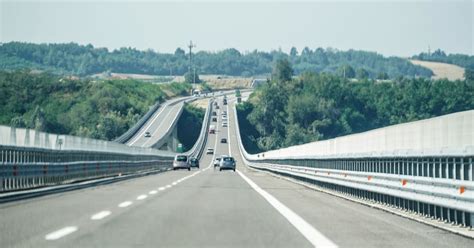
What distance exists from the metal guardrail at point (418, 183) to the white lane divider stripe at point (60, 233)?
6.35 metres

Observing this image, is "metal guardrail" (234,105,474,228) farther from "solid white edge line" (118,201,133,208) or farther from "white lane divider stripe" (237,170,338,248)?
"solid white edge line" (118,201,133,208)

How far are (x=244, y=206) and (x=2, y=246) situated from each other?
10132 mm

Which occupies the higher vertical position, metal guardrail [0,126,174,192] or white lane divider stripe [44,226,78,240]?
metal guardrail [0,126,174,192]

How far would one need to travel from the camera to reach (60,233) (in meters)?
14.4

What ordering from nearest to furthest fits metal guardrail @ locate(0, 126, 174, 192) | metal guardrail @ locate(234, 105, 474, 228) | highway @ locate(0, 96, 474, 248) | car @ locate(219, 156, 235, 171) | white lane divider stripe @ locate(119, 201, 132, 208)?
highway @ locate(0, 96, 474, 248), metal guardrail @ locate(234, 105, 474, 228), white lane divider stripe @ locate(119, 201, 132, 208), metal guardrail @ locate(0, 126, 174, 192), car @ locate(219, 156, 235, 171)

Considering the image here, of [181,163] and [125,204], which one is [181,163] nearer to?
[181,163]

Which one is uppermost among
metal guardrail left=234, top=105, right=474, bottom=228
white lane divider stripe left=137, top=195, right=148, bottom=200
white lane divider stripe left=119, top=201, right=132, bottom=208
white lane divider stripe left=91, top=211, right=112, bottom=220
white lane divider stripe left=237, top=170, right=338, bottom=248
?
metal guardrail left=234, top=105, right=474, bottom=228

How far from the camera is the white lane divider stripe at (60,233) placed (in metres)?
13.8

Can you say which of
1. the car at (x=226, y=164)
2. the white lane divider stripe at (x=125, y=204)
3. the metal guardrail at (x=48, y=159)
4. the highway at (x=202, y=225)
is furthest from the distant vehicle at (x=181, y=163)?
the white lane divider stripe at (x=125, y=204)

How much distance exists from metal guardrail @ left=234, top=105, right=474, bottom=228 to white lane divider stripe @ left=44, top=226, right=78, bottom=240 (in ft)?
20.8

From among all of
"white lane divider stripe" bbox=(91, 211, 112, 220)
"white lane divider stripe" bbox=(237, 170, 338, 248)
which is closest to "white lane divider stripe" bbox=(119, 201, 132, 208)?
"white lane divider stripe" bbox=(91, 211, 112, 220)

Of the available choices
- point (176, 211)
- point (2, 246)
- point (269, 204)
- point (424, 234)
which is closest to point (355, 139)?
point (269, 204)

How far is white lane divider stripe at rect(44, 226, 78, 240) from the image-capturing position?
45.3ft

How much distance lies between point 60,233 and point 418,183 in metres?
8.29
